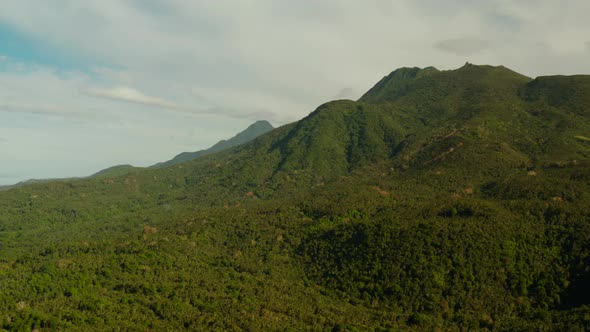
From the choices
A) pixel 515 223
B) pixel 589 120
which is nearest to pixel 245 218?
pixel 515 223

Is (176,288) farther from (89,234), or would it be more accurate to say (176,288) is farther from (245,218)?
(89,234)

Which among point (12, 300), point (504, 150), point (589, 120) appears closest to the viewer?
point (12, 300)

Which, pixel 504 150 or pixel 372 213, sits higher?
pixel 504 150

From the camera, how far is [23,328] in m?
54.2

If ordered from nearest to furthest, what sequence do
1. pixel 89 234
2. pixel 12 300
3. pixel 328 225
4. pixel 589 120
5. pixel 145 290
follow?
pixel 12 300, pixel 145 290, pixel 328 225, pixel 89 234, pixel 589 120

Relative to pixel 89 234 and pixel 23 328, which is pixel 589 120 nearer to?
pixel 23 328

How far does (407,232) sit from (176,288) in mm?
56827

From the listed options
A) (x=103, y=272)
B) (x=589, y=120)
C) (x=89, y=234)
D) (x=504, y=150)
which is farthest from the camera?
(x=589, y=120)

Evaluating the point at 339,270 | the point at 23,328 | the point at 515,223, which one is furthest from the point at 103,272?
the point at 515,223

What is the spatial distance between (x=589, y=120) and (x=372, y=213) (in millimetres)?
134712

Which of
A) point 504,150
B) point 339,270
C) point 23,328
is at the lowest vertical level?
point 339,270

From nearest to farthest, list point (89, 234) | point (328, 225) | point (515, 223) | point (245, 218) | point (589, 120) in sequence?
point (515, 223), point (328, 225), point (245, 218), point (89, 234), point (589, 120)

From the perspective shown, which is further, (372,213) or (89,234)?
(89,234)

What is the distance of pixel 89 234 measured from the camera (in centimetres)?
16675
